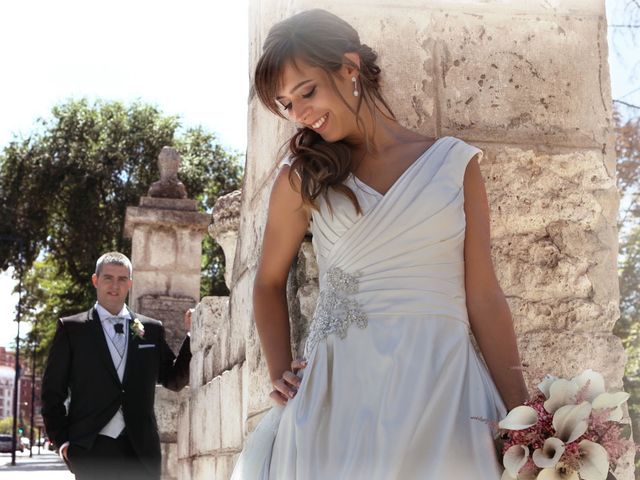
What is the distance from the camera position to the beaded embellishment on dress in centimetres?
251

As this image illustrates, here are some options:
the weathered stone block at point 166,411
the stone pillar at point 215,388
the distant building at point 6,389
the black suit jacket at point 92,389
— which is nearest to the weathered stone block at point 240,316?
the stone pillar at point 215,388

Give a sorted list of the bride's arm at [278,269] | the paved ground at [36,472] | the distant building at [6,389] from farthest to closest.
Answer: the distant building at [6,389] → the paved ground at [36,472] → the bride's arm at [278,269]

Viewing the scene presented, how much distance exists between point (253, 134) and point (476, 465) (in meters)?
2.18

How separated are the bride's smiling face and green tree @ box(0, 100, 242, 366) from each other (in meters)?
25.4

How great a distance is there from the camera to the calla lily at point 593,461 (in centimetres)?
206

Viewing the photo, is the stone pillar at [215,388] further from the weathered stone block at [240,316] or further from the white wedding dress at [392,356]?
the white wedding dress at [392,356]

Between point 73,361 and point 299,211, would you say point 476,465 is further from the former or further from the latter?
point 73,361

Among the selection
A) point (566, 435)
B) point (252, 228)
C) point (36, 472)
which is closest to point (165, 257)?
point (252, 228)

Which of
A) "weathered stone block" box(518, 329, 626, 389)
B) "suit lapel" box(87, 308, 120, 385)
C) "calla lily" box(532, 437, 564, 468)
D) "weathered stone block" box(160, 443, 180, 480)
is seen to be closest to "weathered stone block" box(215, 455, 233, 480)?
"suit lapel" box(87, 308, 120, 385)

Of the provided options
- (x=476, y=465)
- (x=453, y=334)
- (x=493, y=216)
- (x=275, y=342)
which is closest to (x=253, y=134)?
(x=493, y=216)

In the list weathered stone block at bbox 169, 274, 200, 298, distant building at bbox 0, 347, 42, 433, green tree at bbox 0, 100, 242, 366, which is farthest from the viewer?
distant building at bbox 0, 347, 42, 433

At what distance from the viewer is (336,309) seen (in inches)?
101

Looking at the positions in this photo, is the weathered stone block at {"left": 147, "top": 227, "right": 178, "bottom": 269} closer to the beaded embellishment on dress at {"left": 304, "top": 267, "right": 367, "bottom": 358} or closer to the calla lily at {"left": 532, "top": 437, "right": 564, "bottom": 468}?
the beaded embellishment on dress at {"left": 304, "top": 267, "right": 367, "bottom": 358}

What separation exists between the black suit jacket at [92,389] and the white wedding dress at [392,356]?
273cm
